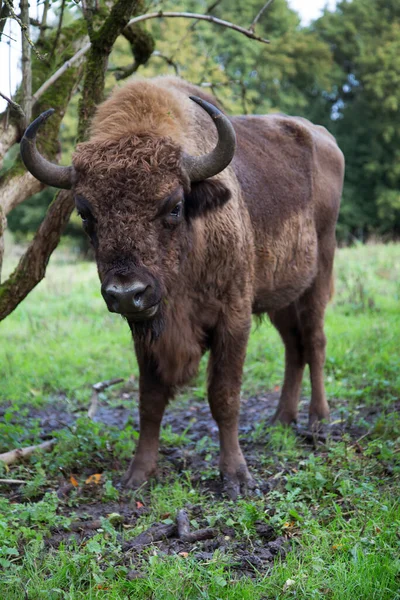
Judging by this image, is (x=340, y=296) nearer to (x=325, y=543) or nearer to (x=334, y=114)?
(x=325, y=543)

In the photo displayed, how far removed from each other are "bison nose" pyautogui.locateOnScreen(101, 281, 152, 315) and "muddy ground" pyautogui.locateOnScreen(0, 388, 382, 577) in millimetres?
1285

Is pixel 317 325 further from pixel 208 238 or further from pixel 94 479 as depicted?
pixel 94 479

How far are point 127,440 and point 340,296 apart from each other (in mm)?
6647

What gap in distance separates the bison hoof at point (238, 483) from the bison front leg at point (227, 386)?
93 mm

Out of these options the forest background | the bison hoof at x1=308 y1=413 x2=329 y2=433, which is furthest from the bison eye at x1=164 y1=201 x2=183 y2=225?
the forest background

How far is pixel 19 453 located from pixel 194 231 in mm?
2070

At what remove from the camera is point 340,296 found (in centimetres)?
1126

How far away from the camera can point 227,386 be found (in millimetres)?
4848

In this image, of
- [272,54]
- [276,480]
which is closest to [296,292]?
[276,480]

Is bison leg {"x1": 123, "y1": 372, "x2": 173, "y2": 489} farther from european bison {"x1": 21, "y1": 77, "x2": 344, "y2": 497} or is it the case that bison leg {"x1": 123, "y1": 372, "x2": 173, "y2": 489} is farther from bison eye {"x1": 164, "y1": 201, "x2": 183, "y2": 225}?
bison eye {"x1": 164, "y1": 201, "x2": 183, "y2": 225}

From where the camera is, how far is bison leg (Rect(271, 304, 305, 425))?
612 centimetres

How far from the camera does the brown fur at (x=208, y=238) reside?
4.00m

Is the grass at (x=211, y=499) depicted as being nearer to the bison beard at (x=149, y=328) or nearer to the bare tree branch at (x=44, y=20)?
the bison beard at (x=149, y=328)

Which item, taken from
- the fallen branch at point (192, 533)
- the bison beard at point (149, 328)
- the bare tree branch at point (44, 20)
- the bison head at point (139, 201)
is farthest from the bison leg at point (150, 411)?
→ the bare tree branch at point (44, 20)
